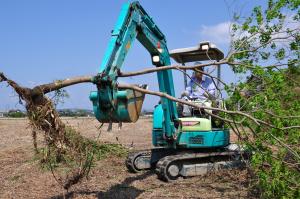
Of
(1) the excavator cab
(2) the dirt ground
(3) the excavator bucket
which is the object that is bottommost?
(2) the dirt ground

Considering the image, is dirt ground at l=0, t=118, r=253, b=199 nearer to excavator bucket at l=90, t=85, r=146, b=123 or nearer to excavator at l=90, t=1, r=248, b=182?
excavator at l=90, t=1, r=248, b=182

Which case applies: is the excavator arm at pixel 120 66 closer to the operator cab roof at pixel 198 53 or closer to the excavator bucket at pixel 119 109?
the excavator bucket at pixel 119 109

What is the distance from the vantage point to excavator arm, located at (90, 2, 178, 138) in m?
5.82

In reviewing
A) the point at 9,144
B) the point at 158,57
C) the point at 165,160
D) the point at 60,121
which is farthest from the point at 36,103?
the point at 9,144

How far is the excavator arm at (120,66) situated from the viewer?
229 inches

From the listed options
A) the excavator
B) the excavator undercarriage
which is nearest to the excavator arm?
the excavator

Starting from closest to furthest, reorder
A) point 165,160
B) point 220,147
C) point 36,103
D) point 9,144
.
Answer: point 36,103
point 165,160
point 220,147
point 9,144

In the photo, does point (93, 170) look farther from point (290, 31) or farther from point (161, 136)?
point (290, 31)

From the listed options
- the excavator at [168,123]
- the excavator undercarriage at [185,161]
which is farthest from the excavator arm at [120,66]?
the excavator undercarriage at [185,161]

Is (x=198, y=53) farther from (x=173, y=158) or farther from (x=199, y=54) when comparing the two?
(x=173, y=158)

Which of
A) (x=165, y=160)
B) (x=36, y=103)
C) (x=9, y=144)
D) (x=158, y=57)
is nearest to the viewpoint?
(x=36, y=103)

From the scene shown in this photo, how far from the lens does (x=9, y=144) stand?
47.9 ft

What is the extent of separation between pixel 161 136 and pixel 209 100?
51.0 inches

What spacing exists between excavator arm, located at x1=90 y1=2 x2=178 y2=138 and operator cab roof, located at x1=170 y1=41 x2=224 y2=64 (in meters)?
1.19
